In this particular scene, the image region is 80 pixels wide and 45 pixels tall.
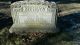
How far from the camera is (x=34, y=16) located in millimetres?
11469

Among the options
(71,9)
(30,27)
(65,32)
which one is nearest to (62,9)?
(71,9)

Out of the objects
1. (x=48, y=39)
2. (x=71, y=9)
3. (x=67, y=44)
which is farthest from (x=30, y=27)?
(x=71, y=9)

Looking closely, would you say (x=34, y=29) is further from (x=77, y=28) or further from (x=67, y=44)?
(x=77, y=28)

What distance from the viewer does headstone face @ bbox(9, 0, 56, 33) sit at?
36.9 ft

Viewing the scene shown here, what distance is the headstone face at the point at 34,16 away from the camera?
36.9 ft

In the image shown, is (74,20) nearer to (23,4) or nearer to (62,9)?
(62,9)

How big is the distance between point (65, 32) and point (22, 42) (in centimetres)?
268

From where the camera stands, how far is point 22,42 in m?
10.6

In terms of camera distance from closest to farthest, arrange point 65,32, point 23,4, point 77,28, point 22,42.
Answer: point 22,42 → point 23,4 → point 65,32 → point 77,28

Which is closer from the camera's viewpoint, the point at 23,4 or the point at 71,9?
the point at 23,4

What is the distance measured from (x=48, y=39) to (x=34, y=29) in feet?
2.73

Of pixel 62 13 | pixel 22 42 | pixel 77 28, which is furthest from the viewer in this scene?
pixel 62 13

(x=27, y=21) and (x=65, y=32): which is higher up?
(x=27, y=21)

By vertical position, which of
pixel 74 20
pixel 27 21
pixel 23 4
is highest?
pixel 23 4
